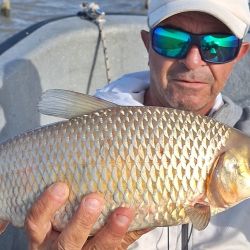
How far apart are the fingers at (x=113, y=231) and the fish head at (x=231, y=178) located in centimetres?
25

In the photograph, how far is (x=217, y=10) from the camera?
210 centimetres

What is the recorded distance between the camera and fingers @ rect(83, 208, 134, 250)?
159 centimetres

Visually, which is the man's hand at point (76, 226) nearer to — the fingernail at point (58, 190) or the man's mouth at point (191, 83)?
the fingernail at point (58, 190)

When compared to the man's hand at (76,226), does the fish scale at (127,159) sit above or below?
above

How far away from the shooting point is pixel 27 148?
5.43ft

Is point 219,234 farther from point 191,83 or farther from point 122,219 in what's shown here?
point 122,219

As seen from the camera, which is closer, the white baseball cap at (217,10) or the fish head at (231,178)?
the fish head at (231,178)

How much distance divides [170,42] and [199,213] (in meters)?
0.74

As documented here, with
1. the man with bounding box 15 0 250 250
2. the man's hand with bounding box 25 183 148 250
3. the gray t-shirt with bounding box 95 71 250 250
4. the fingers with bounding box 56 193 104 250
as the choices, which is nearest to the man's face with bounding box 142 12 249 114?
the man with bounding box 15 0 250 250

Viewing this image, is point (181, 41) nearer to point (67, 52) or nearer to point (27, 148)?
point (27, 148)

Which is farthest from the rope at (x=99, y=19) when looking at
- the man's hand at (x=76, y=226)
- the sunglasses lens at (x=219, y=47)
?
the man's hand at (x=76, y=226)

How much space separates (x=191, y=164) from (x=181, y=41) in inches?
25.3

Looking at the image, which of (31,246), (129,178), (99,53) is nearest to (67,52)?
(99,53)

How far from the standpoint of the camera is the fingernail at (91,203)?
1.57 metres
